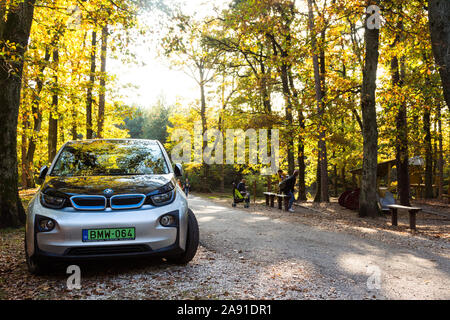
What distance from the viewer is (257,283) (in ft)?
13.6

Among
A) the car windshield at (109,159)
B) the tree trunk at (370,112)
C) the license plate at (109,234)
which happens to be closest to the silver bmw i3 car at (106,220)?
the license plate at (109,234)

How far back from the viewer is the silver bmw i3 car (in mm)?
3906

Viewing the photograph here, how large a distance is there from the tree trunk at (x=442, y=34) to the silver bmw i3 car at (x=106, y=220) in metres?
Result: 6.65

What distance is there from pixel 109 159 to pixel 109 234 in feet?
5.25

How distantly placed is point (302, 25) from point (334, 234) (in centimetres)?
1503

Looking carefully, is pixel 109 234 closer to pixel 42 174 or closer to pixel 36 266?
pixel 36 266

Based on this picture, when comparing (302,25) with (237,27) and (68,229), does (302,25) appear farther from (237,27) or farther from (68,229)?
(68,229)

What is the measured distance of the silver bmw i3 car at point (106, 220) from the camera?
391cm

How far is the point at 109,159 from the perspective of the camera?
17.1ft

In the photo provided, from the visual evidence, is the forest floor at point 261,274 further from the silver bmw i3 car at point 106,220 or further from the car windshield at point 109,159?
the car windshield at point 109,159

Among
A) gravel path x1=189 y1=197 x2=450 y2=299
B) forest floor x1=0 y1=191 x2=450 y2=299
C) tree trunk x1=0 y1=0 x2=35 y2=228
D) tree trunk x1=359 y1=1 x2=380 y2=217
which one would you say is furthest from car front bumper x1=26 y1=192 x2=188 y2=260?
tree trunk x1=359 y1=1 x2=380 y2=217

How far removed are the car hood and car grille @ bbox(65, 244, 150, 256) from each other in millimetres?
635

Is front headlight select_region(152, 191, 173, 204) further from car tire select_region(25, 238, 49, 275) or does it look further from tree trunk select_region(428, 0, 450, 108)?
tree trunk select_region(428, 0, 450, 108)

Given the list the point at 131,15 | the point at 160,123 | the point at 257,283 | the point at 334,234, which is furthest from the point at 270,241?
the point at 160,123
